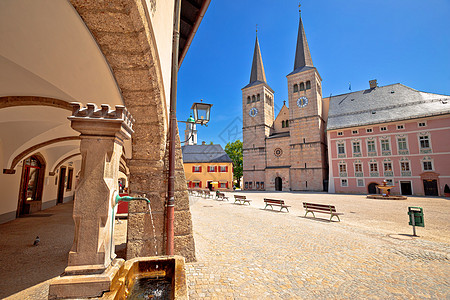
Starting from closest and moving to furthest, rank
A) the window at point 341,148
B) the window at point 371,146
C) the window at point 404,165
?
the window at point 404,165
the window at point 371,146
the window at point 341,148

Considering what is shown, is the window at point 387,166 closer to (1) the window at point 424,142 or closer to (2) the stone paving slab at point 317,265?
(1) the window at point 424,142

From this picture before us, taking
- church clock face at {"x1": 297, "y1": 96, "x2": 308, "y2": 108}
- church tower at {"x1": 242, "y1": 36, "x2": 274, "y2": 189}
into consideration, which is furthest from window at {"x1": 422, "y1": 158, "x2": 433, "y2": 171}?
church tower at {"x1": 242, "y1": 36, "x2": 274, "y2": 189}

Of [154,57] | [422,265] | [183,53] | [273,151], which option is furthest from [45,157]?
[273,151]

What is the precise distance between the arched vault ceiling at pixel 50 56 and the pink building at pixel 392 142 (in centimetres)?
2949

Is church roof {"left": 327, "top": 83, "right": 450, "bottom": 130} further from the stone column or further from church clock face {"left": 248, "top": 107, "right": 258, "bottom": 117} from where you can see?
the stone column

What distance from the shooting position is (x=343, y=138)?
93.8ft

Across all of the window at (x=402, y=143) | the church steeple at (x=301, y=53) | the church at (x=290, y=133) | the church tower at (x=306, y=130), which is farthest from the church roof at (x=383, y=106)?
the church steeple at (x=301, y=53)

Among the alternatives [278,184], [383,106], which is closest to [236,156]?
[278,184]

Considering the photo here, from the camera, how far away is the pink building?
74.5 ft

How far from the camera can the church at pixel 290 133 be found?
32.2m

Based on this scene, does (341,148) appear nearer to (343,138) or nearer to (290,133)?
(343,138)

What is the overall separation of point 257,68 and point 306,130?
55.4 feet

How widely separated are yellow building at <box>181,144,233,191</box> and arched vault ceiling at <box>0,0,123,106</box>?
1296 inches

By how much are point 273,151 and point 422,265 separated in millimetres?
32201
